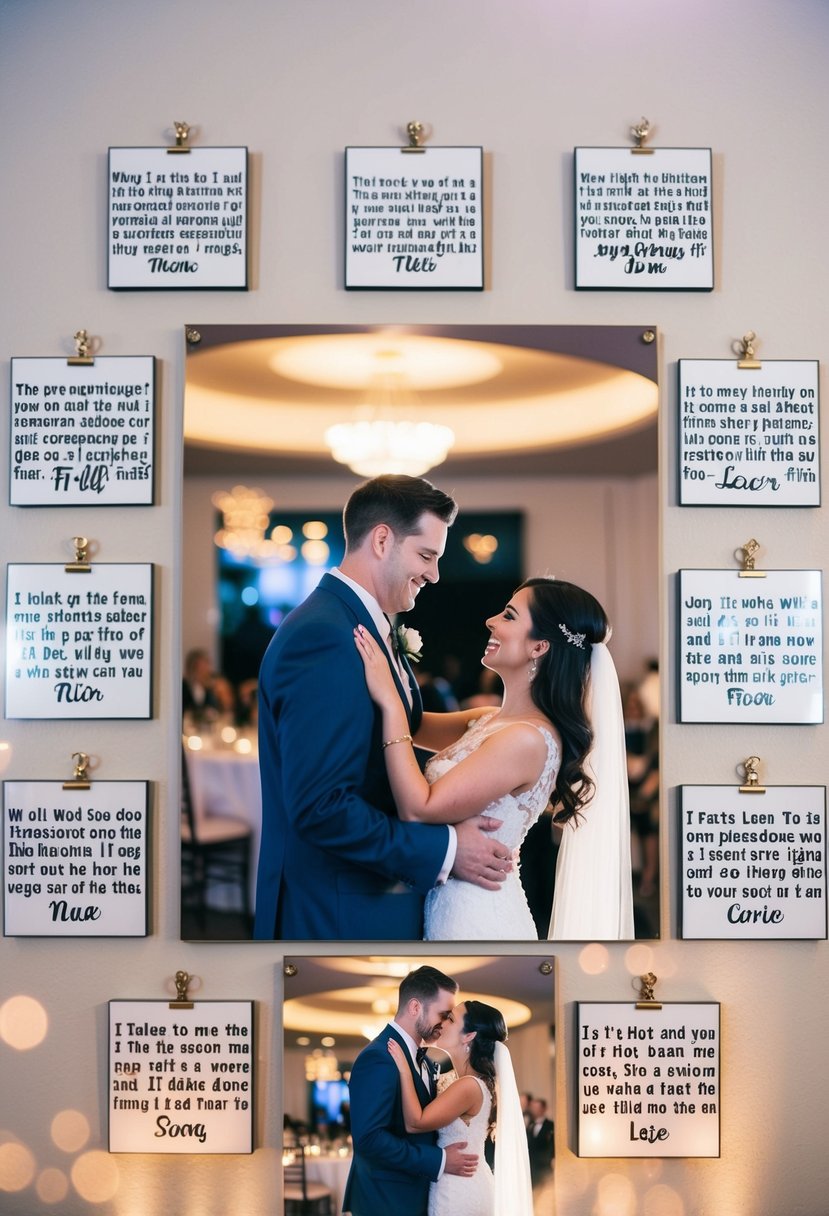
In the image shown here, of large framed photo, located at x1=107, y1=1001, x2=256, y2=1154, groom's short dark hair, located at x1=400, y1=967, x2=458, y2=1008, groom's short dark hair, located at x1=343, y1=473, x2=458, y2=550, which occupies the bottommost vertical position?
large framed photo, located at x1=107, y1=1001, x2=256, y2=1154

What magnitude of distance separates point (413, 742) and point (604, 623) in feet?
1.46

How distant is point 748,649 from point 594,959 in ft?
2.30

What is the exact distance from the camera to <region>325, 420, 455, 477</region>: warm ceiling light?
2.11 metres

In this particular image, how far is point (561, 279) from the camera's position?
219 centimetres

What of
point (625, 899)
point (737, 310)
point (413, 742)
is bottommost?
point (625, 899)

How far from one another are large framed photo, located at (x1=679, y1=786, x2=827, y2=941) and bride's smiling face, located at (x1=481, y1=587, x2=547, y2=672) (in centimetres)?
43

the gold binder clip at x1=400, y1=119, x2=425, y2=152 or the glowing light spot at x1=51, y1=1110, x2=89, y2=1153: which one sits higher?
the gold binder clip at x1=400, y1=119, x2=425, y2=152

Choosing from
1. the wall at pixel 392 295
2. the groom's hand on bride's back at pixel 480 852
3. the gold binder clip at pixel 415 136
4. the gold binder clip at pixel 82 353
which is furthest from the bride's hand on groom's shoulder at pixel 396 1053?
the gold binder clip at pixel 415 136

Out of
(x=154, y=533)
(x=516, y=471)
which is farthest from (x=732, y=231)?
(x=154, y=533)

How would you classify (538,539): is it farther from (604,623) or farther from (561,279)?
(561,279)

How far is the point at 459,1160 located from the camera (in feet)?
6.68

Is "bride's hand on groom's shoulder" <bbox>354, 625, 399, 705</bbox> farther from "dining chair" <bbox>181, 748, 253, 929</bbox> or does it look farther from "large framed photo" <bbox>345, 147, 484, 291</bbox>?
"large framed photo" <bbox>345, 147, 484, 291</bbox>

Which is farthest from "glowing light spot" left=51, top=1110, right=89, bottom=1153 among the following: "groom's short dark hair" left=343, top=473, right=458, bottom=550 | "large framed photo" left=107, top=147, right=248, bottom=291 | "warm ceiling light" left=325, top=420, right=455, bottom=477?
"large framed photo" left=107, top=147, right=248, bottom=291

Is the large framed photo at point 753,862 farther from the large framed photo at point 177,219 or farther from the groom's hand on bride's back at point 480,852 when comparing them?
the large framed photo at point 177,219
